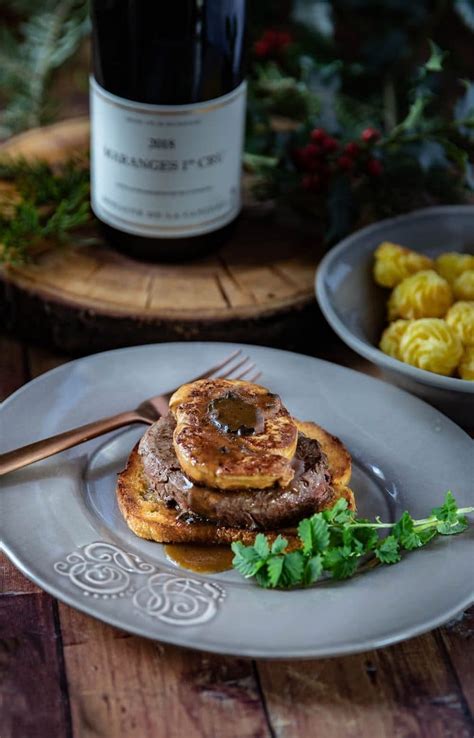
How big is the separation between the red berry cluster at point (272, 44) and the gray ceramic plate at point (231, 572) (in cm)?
91

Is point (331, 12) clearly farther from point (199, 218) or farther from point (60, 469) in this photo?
point (60, 469)

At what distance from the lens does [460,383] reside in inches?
60.4

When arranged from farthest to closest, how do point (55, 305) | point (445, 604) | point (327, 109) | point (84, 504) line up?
point (327, 109)
point (55, 305)
point (84, 504)
point (445, 604)

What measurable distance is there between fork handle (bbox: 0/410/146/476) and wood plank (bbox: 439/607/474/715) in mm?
517

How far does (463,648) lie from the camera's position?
128 centimetres

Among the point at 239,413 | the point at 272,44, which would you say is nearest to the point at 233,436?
the point at 239,413

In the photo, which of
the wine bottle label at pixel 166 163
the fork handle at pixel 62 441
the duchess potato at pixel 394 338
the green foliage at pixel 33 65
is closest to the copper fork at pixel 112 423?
the fork handle at pixel 62 441

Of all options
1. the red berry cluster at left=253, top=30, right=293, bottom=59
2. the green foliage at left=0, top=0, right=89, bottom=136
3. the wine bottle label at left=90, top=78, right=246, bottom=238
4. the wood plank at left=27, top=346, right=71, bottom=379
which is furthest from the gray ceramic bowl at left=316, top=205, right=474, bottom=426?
the green foliage at left=0, top=0, right=89, bottom=136

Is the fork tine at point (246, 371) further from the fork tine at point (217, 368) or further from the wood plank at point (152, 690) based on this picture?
the wood plank at point (152, 690)

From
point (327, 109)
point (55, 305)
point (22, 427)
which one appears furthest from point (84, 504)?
point (327, 109)

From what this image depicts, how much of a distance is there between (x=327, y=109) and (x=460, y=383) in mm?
927

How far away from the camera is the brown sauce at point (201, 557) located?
127cm

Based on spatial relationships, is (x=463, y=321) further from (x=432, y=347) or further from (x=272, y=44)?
(x=272, y=44)

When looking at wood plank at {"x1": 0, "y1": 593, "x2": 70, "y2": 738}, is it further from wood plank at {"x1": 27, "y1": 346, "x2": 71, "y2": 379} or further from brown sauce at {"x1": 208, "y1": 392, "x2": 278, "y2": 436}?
wood plank at {"x1": 27, "y1": 346, "x2": 71, "y2": 379}
